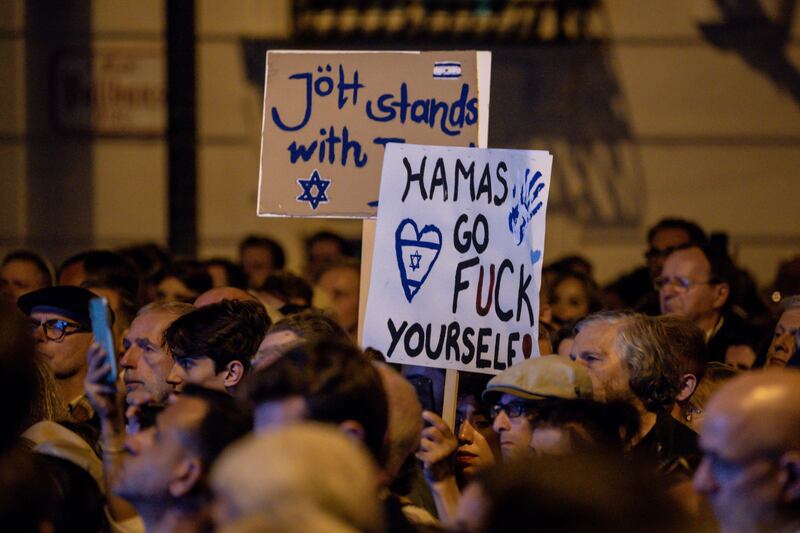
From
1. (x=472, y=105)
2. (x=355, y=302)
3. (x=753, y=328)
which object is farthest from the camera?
(x=355, y=302)

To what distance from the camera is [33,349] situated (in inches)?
116

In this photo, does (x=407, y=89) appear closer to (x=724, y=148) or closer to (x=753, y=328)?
(x=753, y=328)

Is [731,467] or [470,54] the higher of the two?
[470,54]

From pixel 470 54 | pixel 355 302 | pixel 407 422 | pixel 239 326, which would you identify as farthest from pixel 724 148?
pixel 407 422

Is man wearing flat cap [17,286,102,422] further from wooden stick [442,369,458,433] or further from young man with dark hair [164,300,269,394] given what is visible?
wooden stick [442,369,458,433]

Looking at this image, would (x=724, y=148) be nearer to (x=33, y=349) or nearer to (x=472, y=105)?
(x=472, y=105)

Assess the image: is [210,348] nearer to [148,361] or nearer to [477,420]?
[148,361]

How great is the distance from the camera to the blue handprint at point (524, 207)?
498cm

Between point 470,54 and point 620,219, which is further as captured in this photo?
point 620,219

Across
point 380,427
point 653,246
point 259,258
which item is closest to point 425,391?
point 380,427

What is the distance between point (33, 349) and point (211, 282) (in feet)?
16.4

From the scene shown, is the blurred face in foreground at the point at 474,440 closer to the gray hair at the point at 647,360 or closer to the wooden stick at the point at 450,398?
the wooden stick at the point at 450,398

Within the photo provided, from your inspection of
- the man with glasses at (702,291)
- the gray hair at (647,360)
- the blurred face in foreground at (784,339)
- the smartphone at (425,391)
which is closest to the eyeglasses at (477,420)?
the smartphone at (425,391)

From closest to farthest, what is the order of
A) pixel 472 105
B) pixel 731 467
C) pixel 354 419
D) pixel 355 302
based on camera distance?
pixel 731 467 → pixel 354 419 → pixel 472 105 → pixel 355 302
